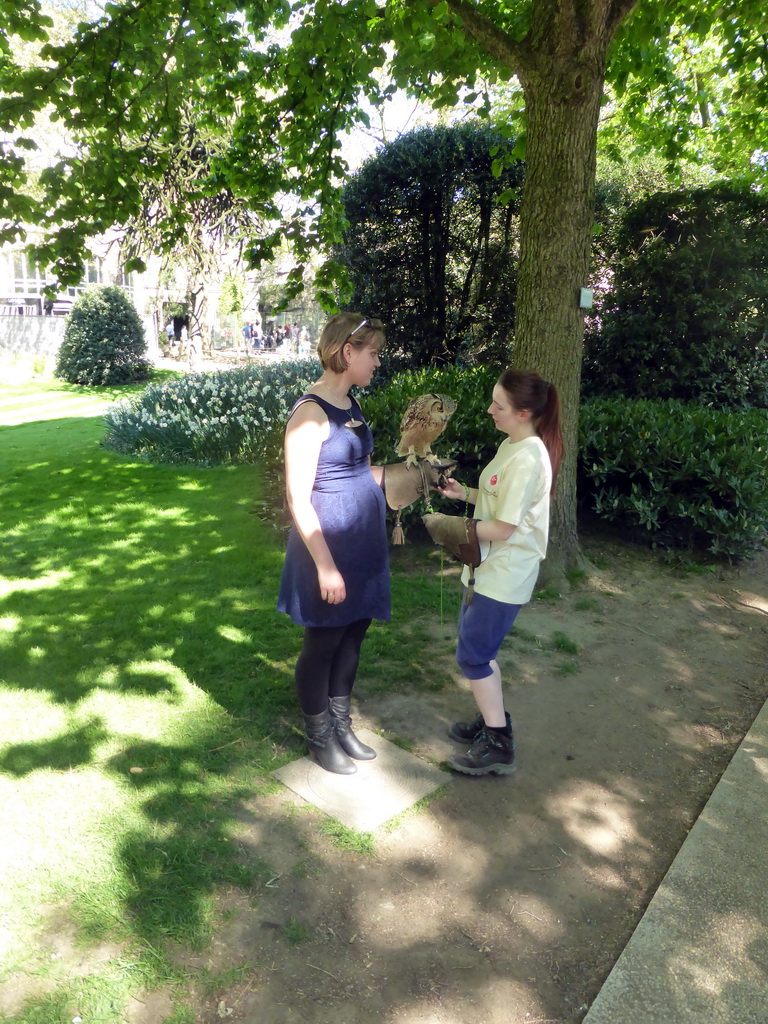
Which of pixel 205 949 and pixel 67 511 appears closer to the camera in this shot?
pixel 205 949

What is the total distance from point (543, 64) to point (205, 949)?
5.51 meters

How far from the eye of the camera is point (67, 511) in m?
7.51

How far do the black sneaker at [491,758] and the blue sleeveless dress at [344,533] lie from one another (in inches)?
32.2

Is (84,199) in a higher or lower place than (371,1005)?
higher

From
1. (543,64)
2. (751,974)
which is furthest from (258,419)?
(751,974)

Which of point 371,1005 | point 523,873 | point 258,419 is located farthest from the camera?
point 258,419

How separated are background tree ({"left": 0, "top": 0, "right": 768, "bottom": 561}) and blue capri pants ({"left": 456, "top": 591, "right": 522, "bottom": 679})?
105 inches

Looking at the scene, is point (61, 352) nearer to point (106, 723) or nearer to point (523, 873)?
point (106, 723)

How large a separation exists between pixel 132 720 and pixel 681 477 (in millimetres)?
4658

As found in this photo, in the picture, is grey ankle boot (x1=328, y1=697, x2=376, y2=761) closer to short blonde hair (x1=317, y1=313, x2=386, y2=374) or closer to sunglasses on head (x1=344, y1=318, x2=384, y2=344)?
short blonde hair (x1=317, y1=313, x2=386, y2=374)

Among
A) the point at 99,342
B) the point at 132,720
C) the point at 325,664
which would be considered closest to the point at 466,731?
the point at 325,664

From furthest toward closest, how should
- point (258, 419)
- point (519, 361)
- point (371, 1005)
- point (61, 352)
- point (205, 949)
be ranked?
point (61, 352), point (258, 419), point (519, 361), point (205, 949), point (371, 1005)

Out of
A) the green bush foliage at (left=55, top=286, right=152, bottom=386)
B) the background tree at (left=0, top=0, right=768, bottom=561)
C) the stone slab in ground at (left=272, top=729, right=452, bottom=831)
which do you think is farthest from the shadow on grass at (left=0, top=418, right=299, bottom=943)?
the green bush foliage at (left=55, top=286, right=152, bottom=386)

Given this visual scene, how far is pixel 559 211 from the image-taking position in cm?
510
